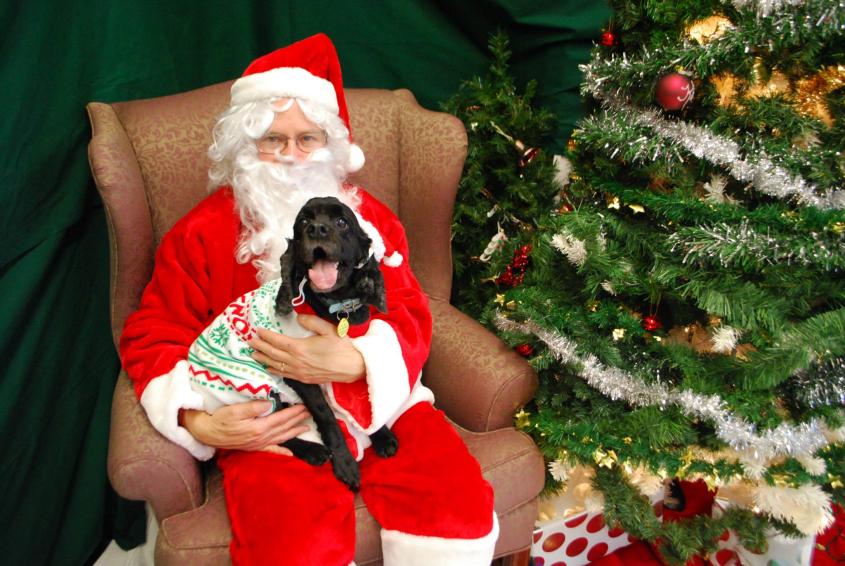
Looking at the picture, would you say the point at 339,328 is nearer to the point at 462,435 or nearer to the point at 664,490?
the point at 462,435

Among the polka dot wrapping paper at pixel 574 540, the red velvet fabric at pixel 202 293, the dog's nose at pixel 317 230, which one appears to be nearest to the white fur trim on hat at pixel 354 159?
the red velvet fabric at pixel 202 293

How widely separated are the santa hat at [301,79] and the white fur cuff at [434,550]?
1.01 meters

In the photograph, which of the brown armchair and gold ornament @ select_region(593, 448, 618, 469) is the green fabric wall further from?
gold ornament @ select_region(593, 448, 618, 469)

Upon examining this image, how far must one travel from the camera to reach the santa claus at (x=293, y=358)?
1.28m

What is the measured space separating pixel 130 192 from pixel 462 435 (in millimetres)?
1130

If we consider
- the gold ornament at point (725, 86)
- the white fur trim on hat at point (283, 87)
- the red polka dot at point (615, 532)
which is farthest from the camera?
the red polka dot at point (615, 532)

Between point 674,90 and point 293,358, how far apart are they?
109 cm

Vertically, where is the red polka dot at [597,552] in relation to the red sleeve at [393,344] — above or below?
below

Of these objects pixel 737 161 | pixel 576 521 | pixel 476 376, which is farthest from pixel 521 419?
pixel 737 161

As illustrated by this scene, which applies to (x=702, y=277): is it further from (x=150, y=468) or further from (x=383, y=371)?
(x=150, y=468)

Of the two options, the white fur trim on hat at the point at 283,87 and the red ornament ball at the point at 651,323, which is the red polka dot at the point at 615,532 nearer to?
the red ornament ball at the point at 651,323

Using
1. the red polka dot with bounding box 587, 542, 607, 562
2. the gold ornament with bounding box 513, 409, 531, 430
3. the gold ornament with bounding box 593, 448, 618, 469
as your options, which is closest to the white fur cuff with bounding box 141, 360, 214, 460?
the gold ornament with bounding box 513, 409, 531, 430

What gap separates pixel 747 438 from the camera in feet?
4.69

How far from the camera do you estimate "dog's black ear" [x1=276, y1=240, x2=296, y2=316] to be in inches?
47.5
